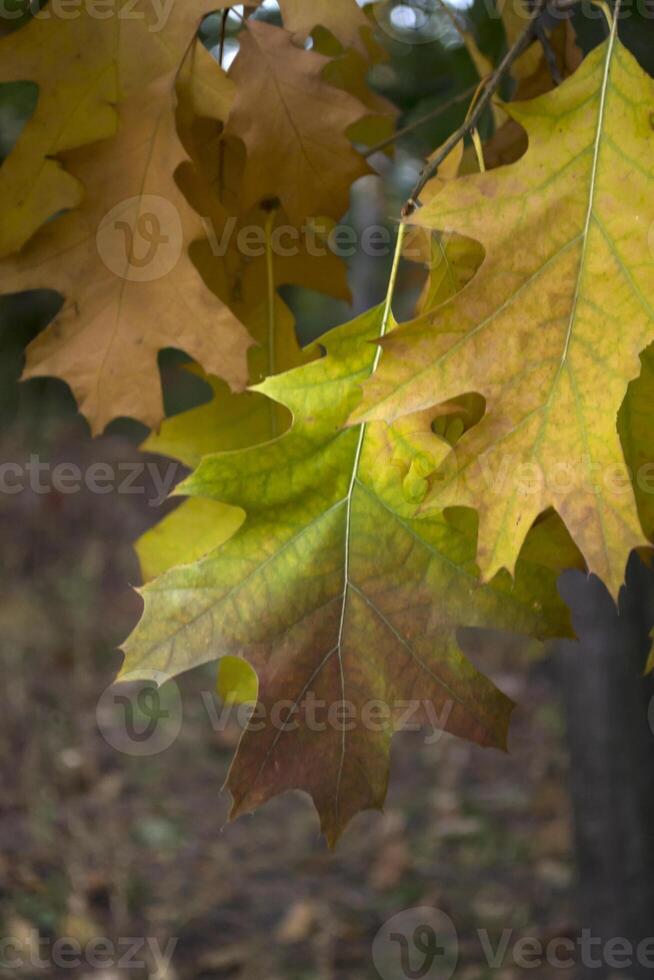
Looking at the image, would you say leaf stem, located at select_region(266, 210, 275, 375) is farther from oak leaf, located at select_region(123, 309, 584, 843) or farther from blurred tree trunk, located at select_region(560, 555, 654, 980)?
blurred tree trunk, located at select_region(560, 555, 654, 980)

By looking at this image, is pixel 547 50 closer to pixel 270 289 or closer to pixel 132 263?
pixel 270 289

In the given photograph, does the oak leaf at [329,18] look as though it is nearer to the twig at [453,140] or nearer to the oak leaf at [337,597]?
the twig at [453,140]

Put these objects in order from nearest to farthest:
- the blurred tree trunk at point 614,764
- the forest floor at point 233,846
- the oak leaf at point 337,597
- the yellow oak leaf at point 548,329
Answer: the yellow oak leaf at point 548,329, the oak leaf at point 337,597, the blurred tree trunk at point 614,764, the forest floor at point 233,846

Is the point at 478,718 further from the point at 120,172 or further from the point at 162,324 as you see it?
the point at 120,172

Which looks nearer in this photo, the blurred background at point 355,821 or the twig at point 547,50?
the twig at point 547,50

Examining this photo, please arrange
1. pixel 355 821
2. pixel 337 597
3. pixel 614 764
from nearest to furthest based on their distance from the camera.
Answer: pixel 337 597 → pixel 614 764 → pixel 355 821

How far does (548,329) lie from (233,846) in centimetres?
283

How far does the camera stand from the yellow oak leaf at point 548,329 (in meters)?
0.84

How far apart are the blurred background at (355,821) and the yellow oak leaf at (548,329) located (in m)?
0.37

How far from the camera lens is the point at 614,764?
7.54ft

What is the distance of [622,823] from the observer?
7.45ft

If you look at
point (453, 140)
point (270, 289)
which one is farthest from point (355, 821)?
point (453, 140)

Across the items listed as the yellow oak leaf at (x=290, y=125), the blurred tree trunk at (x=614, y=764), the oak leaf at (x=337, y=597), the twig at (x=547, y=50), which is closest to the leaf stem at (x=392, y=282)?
the oak leaf at (x=337, y=597)

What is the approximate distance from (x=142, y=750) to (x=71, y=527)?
2745 mm
